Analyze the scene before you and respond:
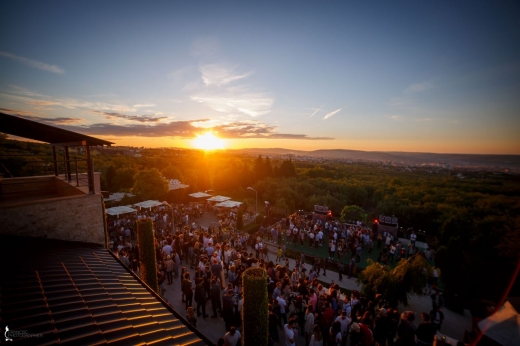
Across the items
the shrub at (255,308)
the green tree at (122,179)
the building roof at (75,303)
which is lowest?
the green tree at (122,179)

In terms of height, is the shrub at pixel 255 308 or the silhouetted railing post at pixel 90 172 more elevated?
the silhouetted railing post at pixel 90 172

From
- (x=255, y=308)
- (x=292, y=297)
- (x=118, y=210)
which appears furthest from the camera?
(x=118, y=210)

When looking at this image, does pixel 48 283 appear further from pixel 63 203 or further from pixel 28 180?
pixel 28 180

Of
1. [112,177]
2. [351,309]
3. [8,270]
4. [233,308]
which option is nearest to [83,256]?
[8,270]

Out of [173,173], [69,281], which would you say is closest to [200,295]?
[69,281]

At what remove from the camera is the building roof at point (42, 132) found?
20.0 ft

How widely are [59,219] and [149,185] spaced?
2292 cm

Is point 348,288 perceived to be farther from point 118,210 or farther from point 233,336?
point 118,210

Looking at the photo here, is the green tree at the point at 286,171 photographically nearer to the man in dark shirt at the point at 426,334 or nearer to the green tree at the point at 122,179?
the green tree at the point at 122,179

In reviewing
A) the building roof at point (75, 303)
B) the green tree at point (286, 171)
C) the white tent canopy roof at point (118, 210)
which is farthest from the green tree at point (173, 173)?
the building roof at point (75, 303)

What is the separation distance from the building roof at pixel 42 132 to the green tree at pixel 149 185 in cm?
2195

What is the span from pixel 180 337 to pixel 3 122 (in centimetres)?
717

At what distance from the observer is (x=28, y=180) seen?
363 inches

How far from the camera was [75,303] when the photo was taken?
4367mm
